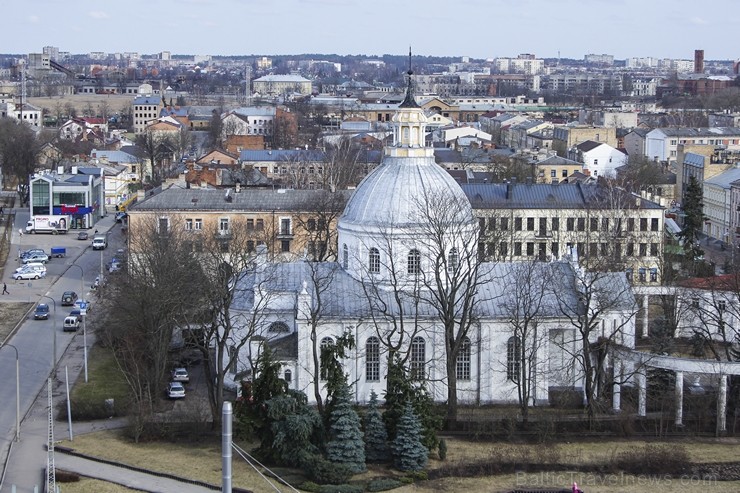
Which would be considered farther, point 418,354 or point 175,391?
point 175,391

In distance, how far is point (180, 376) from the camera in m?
44.6

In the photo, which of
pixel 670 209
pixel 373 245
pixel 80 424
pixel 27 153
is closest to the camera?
pixel 80 424

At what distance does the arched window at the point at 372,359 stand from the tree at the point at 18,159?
54.5 m

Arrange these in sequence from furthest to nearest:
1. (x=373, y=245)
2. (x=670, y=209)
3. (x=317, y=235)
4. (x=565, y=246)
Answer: (x=670, y=209) < (x=565, y=246) < (x=317, y=235) < (x=373, y=245)

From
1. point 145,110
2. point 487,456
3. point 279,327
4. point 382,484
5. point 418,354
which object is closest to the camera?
point 382,484

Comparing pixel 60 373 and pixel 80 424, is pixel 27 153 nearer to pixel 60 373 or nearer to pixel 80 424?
pixel 60 373

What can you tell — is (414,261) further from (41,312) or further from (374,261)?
(41,312)

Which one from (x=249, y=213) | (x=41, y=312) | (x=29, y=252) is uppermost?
(x=249, y=213)

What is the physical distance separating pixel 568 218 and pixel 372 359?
22.8 m

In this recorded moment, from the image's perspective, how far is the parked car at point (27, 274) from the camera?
210 feet

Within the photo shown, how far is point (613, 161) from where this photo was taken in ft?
338

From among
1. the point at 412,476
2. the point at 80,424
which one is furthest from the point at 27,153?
the point at 412,476

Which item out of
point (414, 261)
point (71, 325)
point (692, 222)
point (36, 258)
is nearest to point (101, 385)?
point (71, 325)

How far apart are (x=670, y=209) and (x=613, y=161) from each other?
67.3 feet
